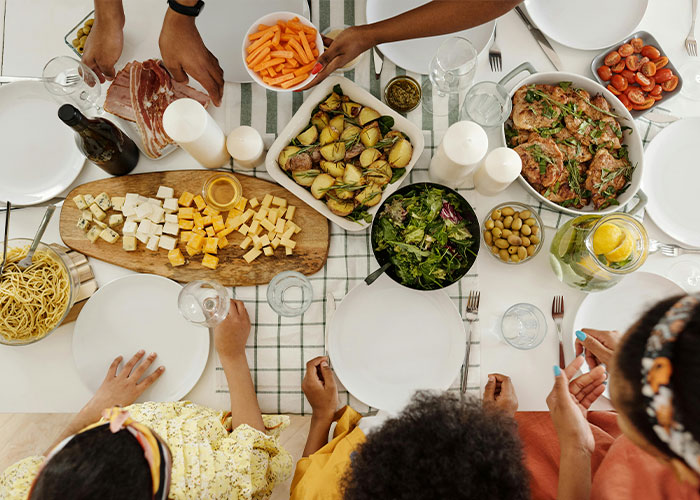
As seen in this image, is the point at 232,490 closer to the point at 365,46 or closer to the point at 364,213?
the point at 364,213

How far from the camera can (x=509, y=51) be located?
4.71ft

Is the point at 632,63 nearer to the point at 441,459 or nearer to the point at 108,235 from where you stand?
the point at 441,459

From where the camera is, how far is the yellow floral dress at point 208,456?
1.08 m

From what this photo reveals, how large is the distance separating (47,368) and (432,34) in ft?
5.01

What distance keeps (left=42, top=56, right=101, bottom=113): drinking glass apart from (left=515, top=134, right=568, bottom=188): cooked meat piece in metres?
1.33

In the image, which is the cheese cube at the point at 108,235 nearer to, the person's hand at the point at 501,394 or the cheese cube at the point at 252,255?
the cheese cube at the point at 252,255

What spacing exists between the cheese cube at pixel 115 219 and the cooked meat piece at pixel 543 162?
1.25 m

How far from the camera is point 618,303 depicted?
1345 millimetres

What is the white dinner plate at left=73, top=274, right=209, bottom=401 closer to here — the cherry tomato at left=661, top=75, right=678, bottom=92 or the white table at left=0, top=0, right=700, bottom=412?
the white table at left=0, top=0, right=700, bottom=412

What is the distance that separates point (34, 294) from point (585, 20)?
6.22 feet

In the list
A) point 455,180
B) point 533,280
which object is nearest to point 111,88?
point 455,180

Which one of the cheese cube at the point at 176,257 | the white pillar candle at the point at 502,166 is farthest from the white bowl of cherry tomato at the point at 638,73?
the cheese cube at the point at 176,257

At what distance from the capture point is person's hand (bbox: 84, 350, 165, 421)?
4.18ft

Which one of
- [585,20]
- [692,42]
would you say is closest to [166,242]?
[585,20]
